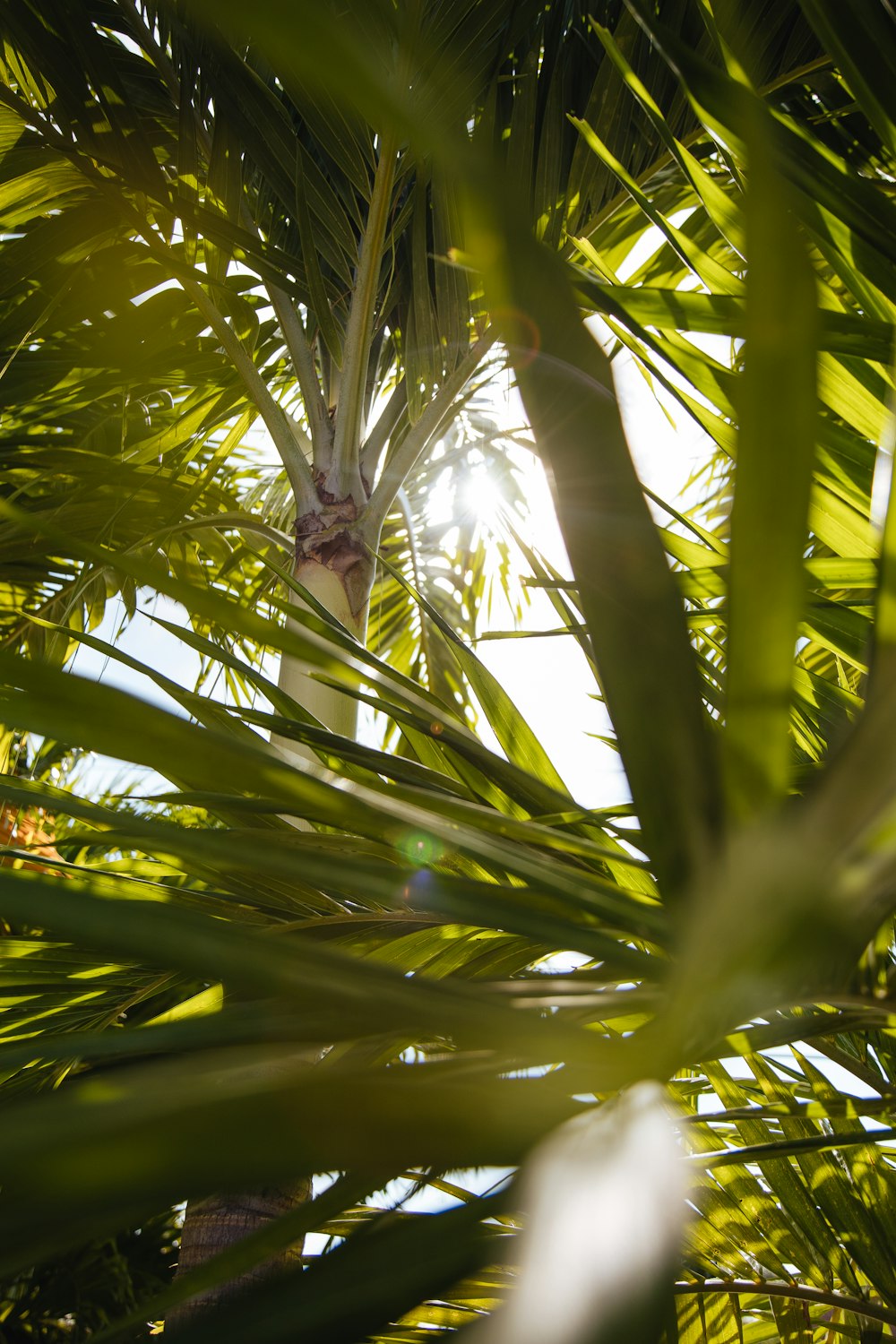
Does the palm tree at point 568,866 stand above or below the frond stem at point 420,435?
below

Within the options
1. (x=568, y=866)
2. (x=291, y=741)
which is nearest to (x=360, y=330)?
(x=291, y=741)

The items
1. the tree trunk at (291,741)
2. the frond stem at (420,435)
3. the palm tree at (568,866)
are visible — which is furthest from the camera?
the frond stem at (420,435)

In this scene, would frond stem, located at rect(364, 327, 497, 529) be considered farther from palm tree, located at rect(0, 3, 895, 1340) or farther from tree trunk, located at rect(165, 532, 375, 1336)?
palm tree, located at rect(0, 3, 895, 1340)

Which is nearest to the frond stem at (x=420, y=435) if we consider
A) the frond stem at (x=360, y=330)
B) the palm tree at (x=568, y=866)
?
the frond stem at (x=360, y=330)

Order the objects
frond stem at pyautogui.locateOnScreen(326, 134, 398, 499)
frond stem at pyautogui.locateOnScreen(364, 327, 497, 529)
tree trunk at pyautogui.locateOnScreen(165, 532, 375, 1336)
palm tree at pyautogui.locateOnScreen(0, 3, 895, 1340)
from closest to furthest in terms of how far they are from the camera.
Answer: palm tree at pyautogui.locateOnScreen(0, 3, 895, 1340) < tree trunk at pyautogui.locateOnScreen(165, 532, 375, 1336) < frond stem at pyautogui.locateOnScreen(326, 134, 398, 499) < frond stem at pyautogui.locateOnScreen(364, 327, 497, 529)

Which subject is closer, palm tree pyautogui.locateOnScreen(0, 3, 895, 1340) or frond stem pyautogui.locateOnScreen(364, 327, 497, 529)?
palm tree pyautogui.locateOnScreen(0, 3, 895, 1340)

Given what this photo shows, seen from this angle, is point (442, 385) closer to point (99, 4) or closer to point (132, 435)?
point (99, 4)

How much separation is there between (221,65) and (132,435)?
844mm

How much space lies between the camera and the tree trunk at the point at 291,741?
0.54m

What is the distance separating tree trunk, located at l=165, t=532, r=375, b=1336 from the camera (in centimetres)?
54

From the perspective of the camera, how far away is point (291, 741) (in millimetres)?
728

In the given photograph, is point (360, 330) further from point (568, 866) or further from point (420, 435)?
point (568, 866)

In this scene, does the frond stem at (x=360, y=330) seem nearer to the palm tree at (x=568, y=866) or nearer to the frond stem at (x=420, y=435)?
the frond stem at (x=420, y=435)

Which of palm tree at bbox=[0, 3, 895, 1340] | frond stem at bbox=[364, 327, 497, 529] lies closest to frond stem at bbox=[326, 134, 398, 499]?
frond stem at bbox=[364, 327, 497, 529]
